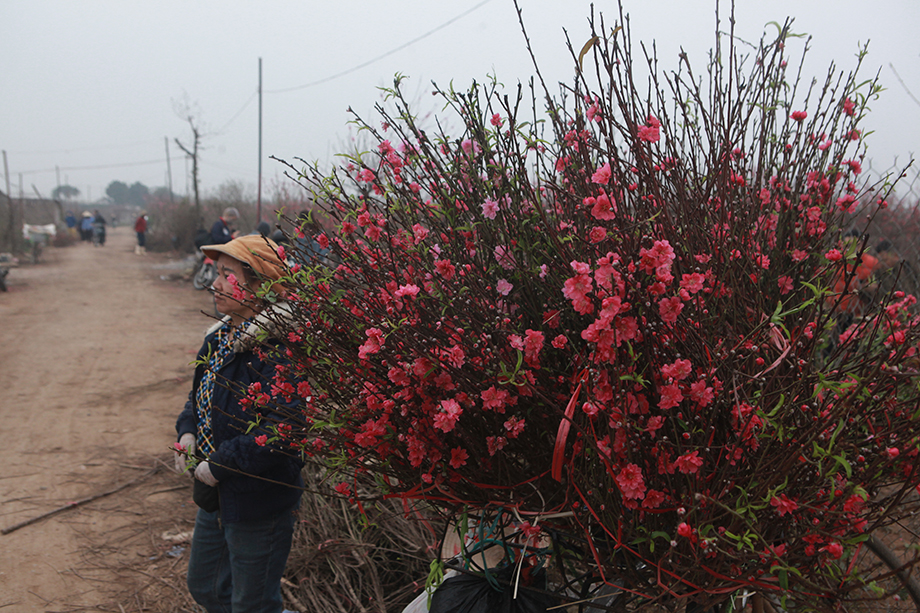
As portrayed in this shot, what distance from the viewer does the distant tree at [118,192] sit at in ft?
380

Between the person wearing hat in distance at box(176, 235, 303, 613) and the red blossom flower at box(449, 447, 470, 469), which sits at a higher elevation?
the red blossom flower at box(449, 447, 470, 469)

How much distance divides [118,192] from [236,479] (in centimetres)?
13737

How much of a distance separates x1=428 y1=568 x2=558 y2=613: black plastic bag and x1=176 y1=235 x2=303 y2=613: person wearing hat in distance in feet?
3.13

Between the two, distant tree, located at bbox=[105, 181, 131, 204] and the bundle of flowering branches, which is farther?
distant tree, located at bbox=[105, 181, 131, 204]

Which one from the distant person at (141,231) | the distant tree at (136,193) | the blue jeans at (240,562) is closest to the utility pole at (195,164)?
the distant person at (141,231)

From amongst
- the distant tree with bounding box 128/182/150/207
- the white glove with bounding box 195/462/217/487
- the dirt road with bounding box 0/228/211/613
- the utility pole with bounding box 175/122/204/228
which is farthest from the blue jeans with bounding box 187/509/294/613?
the distant tree with bounding box 128/182/150/207

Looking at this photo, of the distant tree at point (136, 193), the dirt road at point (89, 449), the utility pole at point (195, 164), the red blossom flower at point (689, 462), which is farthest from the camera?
the distant tree at point (136, 193)

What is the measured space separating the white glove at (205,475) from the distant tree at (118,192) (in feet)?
423

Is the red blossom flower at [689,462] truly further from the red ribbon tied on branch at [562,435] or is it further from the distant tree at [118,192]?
the distant tree at [118,192]

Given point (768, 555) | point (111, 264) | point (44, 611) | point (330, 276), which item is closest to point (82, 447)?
point (44, 611)

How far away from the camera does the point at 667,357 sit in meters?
1.04

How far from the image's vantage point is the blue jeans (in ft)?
7.75

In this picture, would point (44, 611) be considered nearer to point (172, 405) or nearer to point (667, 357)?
point (172, 405)

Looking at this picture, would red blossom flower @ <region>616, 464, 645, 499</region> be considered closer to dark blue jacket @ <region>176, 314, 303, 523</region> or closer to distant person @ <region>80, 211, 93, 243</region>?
dark blue jacket @ <region>176, 314, 303, 523</region>
